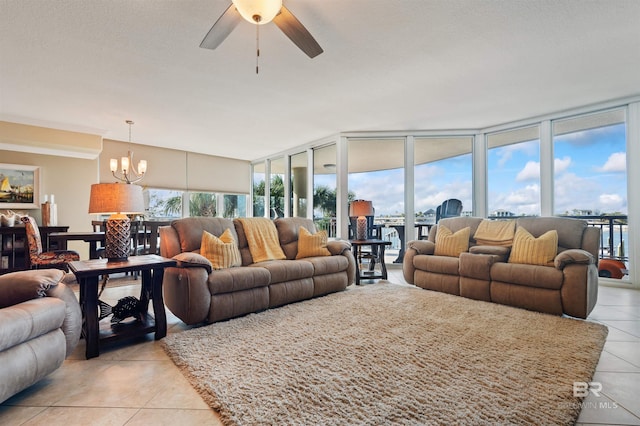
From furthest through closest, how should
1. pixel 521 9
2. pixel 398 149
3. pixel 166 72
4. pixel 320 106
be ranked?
pixel 398 149, pixel 320 106, pixel 166 72, pixel 521 9

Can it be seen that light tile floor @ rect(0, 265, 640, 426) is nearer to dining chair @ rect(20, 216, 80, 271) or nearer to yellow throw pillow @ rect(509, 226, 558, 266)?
yellow throw pillow @ rect(509, 226, 558, 266)

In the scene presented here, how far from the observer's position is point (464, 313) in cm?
293

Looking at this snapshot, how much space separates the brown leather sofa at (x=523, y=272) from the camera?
2779 millimetres

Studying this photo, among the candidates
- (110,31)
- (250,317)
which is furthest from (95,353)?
(110,31)

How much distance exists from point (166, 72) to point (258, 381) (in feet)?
10.3

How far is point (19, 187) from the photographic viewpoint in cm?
489

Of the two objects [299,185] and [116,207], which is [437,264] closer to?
[116,207]

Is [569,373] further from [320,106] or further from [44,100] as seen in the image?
[44,100]

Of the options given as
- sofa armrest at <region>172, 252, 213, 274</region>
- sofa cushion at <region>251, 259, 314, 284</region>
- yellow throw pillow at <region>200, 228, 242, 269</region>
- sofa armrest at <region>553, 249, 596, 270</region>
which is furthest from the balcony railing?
sofa armrest at <region>172, 252, 213, 274</region>

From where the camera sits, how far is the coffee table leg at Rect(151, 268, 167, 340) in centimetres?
240

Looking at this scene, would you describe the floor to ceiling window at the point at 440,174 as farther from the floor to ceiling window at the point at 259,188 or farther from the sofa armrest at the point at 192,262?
the sofa armrest at the point at 192,262

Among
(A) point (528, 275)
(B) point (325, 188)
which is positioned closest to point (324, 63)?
(A) point (528, 275)

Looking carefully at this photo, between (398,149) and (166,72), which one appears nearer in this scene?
(166,72)

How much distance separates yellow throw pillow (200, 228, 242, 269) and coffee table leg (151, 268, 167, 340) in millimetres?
525
